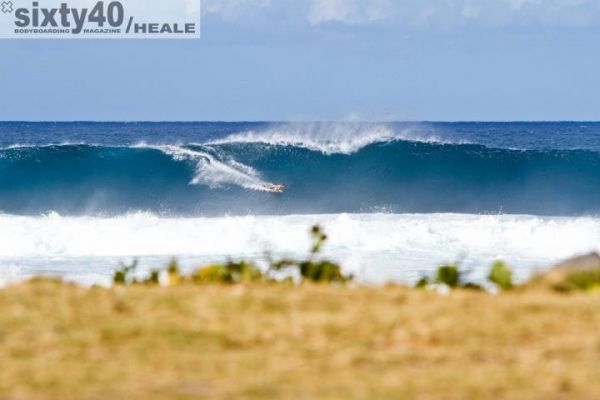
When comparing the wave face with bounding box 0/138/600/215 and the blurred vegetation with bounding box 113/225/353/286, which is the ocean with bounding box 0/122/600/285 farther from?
the blurred vegetation with bounding box 113/225/353/286

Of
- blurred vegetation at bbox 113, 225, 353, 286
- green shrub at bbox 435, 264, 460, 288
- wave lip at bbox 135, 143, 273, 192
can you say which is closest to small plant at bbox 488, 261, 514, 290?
green shrub at bbox 435, 264, 460, 288

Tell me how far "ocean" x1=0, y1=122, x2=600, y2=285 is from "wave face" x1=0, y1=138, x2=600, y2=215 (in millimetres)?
64

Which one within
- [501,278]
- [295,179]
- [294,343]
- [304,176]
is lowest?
[294,343]


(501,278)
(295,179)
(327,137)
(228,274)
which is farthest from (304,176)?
(501,278)

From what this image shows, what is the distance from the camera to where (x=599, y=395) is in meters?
5.04

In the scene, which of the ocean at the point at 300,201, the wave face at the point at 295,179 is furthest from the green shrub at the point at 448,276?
the wave face at the point at 295,179

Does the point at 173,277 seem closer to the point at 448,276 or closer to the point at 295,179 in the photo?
the point at 448,276

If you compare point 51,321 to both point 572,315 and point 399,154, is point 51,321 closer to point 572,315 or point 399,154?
point 572,315

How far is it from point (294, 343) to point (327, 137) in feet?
107

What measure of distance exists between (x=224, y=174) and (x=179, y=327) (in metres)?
28.0

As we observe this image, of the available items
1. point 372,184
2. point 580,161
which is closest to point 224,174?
point 372,184

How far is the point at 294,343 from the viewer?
235 inches

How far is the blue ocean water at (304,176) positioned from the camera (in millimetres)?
31828

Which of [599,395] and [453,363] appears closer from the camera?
[599,395]
